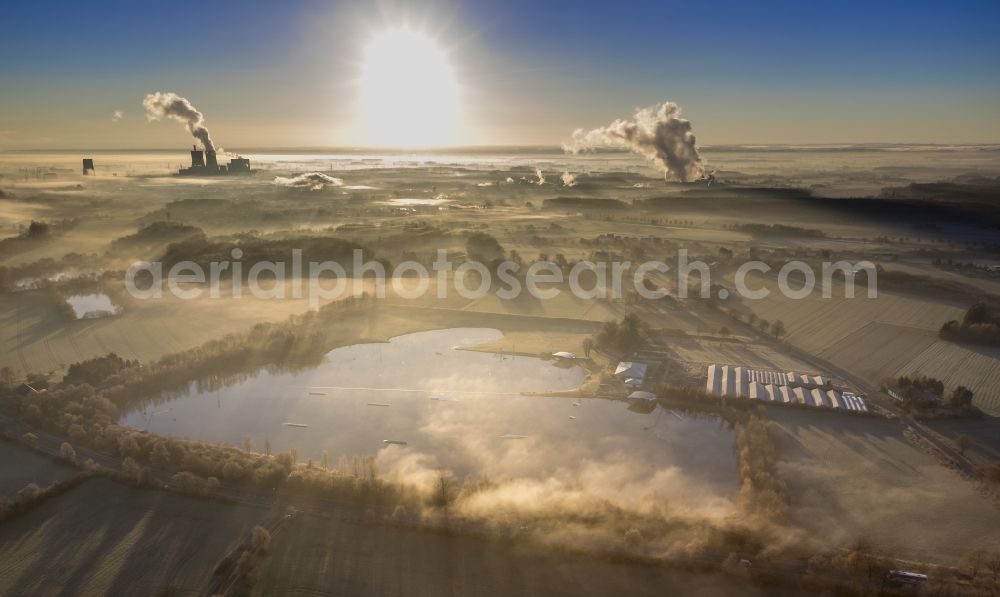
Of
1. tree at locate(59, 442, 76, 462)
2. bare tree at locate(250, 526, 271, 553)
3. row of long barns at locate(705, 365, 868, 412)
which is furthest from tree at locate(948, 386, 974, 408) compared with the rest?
tree at locate(59, 442, 76, 462)

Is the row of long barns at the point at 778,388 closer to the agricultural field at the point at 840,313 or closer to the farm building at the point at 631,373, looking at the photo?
the farm building at the point at 631,373

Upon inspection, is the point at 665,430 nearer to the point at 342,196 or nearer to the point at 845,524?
the point at 845,524

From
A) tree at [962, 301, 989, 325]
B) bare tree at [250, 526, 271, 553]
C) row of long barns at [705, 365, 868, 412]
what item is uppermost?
tree at [962, 301, 989, 325]

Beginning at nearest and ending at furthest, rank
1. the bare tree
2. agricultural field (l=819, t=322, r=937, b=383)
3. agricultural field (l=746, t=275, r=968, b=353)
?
the bare tree < agricultural field (l=819, t=322, r=937, b=383) < agricultural field (l=746, t=275, r=968, b=353)

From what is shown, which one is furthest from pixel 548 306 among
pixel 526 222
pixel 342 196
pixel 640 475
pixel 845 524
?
pixel 342 196

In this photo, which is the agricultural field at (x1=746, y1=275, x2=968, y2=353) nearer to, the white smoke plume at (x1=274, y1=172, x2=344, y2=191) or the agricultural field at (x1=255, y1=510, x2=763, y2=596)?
the agricultural field at (x1=255, y1=510, x2=763, y2=596)

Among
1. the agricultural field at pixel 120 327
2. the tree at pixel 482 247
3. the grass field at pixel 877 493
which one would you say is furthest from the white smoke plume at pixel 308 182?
the grass field at pixel 877 493
